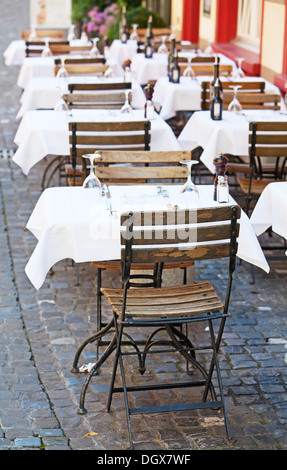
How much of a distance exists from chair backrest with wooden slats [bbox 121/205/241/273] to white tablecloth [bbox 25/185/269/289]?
1.36 ft

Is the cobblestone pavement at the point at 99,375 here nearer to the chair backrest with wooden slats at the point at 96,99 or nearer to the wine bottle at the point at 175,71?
the chair backrest with wooden slats at the point at 96,99

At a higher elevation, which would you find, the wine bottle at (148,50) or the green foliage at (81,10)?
the wine bottle at (148,50)

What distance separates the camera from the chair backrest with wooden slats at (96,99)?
794cm

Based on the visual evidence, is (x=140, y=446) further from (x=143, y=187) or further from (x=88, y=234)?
(x=143, y=187)

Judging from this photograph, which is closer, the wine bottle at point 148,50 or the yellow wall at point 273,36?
the yellow wall at point 273,36

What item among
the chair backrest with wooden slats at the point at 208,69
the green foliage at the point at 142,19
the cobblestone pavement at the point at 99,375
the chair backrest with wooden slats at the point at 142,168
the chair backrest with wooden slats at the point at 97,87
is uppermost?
the chair backrest with wooden slats at the point at 142,168

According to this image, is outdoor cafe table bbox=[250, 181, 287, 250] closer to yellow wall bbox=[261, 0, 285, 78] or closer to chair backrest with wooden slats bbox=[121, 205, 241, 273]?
chair backrest with wooden slats bbox=[121, 205, 241, 273]

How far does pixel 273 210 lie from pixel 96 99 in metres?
2.70

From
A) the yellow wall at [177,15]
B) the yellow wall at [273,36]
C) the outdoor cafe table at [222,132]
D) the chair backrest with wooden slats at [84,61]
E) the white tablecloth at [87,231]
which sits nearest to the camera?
the white tablecloth at [87,231]

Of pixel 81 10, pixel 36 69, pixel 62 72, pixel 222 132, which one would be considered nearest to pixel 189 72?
pixel 62 72

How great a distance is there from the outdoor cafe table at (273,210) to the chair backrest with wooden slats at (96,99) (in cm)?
242

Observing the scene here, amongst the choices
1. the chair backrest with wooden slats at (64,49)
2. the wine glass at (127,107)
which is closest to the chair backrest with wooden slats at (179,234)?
the wine glass at (127,107)

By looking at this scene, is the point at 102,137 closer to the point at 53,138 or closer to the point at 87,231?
the point at 53,138
